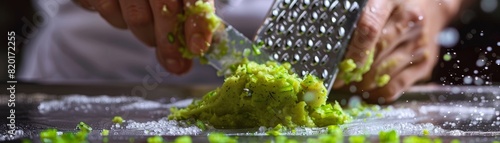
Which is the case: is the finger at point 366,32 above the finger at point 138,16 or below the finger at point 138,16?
below

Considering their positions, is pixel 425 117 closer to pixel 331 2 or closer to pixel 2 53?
pixel 331 2

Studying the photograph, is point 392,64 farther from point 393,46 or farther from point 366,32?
point 366,32

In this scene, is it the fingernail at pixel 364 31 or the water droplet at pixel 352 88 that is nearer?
the fingernail at pixel 364 31

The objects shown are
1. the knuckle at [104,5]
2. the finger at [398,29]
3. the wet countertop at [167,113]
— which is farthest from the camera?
the finger at [398,29]

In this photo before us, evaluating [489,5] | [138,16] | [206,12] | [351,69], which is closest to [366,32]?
[351,69]

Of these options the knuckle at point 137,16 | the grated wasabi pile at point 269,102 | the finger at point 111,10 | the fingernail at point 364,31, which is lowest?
the grated wasabi pile at point 269,102

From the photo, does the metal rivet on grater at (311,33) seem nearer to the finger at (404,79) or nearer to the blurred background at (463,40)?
the blurred background at (463,40)

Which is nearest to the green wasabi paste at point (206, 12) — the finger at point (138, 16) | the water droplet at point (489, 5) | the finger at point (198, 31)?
the finger at point (198, 31)
